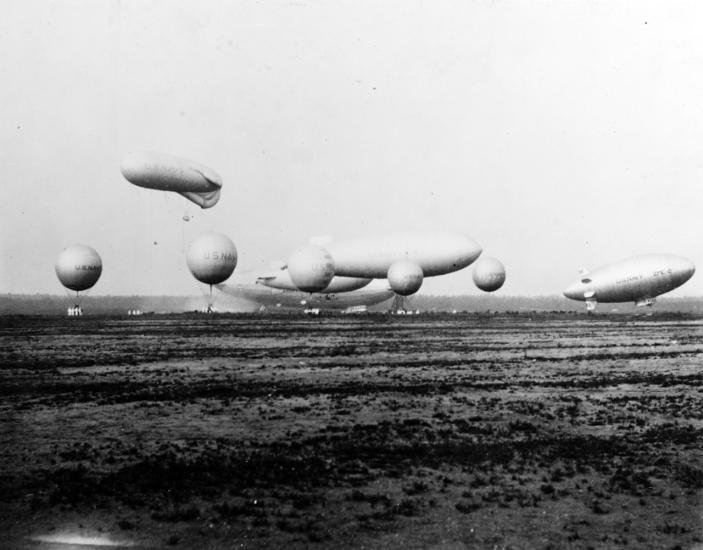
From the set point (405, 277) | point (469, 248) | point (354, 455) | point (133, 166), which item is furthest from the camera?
point (469, 248)

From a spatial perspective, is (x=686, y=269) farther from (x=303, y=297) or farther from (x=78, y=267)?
(x=78, y=267)

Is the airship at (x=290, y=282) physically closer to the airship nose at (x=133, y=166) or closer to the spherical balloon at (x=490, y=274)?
the spherical balloon at (x=490, y=274)

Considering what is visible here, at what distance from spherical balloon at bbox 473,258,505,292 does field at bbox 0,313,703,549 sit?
1945 inches

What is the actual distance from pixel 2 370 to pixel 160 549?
1494 centimetres

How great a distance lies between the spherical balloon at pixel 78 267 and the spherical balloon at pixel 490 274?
1351 inches

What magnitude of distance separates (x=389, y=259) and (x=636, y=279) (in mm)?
21794

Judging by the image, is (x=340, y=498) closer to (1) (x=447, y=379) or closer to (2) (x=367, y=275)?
(1) (x=447, y=379)

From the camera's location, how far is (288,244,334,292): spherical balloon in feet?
192

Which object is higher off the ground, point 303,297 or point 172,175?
point 172,175

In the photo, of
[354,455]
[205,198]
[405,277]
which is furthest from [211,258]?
[354,455]

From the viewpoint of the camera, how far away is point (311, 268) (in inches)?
2298

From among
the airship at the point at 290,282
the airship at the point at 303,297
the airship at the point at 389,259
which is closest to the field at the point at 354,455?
the airship at the point at 389,259

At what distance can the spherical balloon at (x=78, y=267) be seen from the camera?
57156mm

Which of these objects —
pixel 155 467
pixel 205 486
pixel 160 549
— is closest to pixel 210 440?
pixel 155 467
